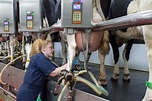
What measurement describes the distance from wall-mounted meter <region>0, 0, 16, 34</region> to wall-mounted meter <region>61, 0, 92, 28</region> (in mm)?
2557

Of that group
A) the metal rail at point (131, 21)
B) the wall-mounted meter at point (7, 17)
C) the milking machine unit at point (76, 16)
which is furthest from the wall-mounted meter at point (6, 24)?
the metal rail at point (131, 21)

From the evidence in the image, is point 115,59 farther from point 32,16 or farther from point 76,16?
point 76,16

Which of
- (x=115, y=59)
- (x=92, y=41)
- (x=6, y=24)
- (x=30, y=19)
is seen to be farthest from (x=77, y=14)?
(x=6, y=24)

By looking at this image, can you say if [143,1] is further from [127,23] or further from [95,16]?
[95,16]

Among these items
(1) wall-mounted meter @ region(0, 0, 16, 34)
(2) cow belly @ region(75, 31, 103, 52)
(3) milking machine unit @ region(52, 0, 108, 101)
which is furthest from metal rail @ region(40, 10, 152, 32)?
(1) wall-mounted meter @ region(0, 0, 16, 34)

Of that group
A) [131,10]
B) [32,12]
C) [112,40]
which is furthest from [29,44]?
[131,10]

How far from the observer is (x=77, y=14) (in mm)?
2008

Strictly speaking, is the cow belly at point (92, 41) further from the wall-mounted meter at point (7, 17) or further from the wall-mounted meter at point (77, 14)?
the wall-mounted meter at point (7, 17)

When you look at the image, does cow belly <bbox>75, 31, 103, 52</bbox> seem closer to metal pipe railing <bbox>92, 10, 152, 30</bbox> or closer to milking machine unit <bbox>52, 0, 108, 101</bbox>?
milking machine unit <bbox>52, 0, 108, 101</bbox>

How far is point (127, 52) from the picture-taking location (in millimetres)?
3545

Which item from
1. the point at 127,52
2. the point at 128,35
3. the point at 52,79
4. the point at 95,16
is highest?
the point at 95,16

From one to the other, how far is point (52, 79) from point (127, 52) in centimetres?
121

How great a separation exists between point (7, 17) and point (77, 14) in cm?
274

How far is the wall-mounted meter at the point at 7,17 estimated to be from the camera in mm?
4414
